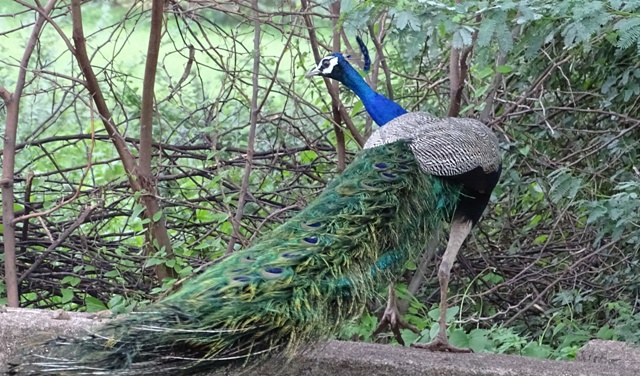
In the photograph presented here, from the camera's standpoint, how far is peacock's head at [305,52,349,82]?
3457 millimetres

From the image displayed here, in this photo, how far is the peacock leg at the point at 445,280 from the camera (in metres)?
2.86

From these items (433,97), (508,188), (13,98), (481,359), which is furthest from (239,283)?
(433,97)

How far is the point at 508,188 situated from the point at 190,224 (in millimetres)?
1466

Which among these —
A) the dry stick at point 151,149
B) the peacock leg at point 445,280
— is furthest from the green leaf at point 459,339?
the dry stick at point 151,149

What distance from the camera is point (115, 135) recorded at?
3.39m

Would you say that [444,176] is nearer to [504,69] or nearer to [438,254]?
[504,69]

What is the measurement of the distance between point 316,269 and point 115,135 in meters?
1.36

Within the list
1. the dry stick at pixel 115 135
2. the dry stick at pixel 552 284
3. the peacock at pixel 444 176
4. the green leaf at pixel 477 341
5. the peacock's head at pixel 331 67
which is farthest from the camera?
the dry stick at pixel 552 284

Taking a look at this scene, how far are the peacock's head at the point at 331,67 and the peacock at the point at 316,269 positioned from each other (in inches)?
14.4

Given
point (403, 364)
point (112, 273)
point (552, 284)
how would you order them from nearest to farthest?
1. point (403, 364)
2. point (112, 273)
3. point (552, 284)

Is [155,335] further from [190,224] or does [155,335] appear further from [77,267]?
[190,224]

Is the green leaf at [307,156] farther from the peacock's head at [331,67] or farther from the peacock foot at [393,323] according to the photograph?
the peacock foot at [393,323]

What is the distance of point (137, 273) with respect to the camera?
157 inches

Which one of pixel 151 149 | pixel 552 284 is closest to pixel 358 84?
pixel 151 149
